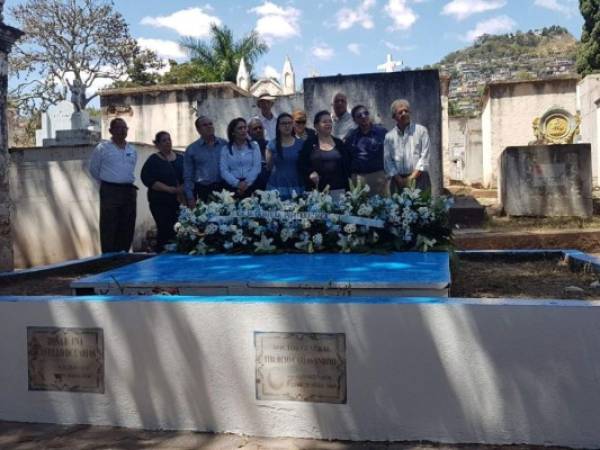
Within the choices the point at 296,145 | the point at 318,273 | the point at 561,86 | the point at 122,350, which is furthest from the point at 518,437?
the point at 561,86

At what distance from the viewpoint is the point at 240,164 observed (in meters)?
5.56

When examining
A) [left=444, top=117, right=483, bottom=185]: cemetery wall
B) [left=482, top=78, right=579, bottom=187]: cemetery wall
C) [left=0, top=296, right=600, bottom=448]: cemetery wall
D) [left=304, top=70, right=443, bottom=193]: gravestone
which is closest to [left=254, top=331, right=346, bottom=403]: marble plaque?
[left=0, top=296, right=600, bottom=448]: cemetery wall

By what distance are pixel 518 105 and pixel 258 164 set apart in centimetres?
1271

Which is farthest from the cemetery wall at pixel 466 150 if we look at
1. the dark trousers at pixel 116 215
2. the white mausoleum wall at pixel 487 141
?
the dark trousers at pixel 116 215

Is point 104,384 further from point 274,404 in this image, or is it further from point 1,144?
point 1,144

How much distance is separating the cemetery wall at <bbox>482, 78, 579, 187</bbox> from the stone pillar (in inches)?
497

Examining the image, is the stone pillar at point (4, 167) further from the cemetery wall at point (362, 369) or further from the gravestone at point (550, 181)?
the gravestone at point (550, 181)

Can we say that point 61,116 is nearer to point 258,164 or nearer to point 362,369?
point 258,164

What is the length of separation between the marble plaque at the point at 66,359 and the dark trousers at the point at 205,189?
2.75 meters

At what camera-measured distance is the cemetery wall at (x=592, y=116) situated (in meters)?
12.5

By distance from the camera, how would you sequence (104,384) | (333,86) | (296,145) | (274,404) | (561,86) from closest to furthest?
(274,404) < (104,384) < (296,145) < (333,86) < (561,86)

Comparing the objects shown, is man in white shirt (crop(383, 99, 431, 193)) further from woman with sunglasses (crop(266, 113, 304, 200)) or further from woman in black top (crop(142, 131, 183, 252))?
woman in black top (crop(142, 131, 183, 252))

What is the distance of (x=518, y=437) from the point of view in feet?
8.79

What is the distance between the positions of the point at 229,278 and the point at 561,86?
48.6 feet
